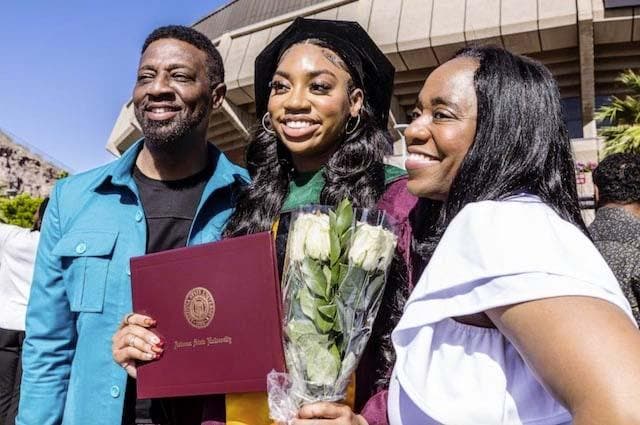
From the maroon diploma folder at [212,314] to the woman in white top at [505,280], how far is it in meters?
0.45

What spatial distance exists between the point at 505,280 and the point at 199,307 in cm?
103

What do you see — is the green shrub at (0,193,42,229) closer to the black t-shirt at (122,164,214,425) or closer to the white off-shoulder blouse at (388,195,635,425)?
the black t-shirt at (122,164,214,425)

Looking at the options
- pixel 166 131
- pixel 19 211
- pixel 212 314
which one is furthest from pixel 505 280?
pixel 19 211

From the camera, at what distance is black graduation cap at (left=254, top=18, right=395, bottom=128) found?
242 cm

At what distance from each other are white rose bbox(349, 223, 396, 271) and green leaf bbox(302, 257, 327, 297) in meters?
0.09

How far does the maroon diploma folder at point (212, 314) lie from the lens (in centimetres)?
190

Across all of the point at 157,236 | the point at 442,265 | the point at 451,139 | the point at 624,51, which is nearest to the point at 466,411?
the point at 442,265

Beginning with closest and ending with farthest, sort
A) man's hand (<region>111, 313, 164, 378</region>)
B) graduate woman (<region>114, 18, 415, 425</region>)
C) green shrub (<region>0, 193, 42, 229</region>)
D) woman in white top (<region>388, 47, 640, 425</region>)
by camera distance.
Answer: woman in white top (<region>388, 47, 640, 425</region>) < man's hand (<region>111, 313, 164, 378</region>) < graduate woman (<region>114, 18, 415, 425</region>) < green shrub (<region>0, 193, 42, 229</region>)

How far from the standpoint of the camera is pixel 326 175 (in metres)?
2.38

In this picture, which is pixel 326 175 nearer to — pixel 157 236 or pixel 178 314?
pixel 178 314

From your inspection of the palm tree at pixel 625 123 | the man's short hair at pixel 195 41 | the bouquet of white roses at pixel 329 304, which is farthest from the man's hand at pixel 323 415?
the palm tree at pixel 625 123

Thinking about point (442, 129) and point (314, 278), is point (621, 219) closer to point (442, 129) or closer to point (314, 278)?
point (442, 129)

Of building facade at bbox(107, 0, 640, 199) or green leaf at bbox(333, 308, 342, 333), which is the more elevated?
building facade at bbox(107, 0, 640, 199)

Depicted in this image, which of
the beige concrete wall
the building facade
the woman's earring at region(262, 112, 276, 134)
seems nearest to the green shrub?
the building facade
